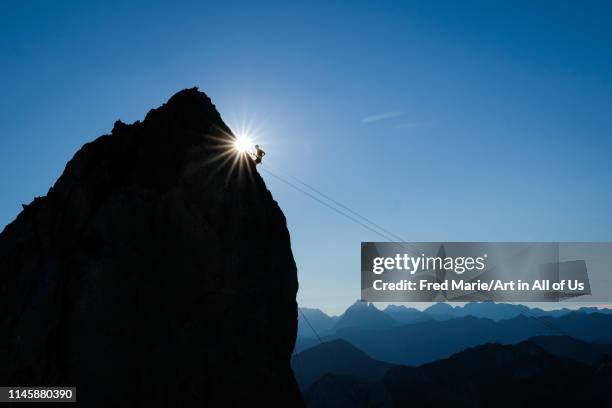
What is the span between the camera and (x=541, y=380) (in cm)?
9825

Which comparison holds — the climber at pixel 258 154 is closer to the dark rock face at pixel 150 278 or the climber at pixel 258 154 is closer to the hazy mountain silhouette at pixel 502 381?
the dark rock face at pixel 150 278

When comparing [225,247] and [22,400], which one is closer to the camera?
[22,400]

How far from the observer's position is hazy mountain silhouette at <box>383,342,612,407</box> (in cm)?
9300

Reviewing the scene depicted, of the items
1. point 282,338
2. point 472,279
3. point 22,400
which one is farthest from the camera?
point 472,279

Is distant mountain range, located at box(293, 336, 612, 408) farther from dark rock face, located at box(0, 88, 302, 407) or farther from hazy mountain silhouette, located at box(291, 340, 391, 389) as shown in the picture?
dark rock face, located at box(0, 88, 302, 407)

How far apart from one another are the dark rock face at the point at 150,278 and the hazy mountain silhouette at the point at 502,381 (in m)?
89.3

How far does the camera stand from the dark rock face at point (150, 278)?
18.5 metres

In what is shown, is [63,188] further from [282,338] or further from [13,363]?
[282,338]

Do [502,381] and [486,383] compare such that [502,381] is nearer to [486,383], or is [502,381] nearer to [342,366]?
[486,383]

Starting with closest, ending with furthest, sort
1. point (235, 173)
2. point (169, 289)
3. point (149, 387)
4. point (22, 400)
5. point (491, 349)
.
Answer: point (22, 400) < point (149, 387) < point (169, 289) < point (235, 173) < point (491, 349)

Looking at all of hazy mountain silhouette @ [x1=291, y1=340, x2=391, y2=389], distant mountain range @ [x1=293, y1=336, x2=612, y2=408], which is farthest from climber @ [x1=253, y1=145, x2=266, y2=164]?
hazy mountain silhouette @ [x1=291, y1=340, x2=391, y2=389]

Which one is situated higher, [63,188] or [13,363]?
[63,188]

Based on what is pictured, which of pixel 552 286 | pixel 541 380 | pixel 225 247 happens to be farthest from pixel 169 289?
pixel 541 380

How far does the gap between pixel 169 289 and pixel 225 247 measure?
3535 millimetres
